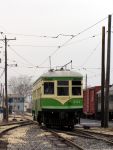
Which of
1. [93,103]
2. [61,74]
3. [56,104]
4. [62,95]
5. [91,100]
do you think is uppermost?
[61,74]

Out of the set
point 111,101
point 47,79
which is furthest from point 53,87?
point 111,101

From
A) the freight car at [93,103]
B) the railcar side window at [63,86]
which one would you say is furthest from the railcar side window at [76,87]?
the freight car at [93,103]

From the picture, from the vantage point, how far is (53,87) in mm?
28875

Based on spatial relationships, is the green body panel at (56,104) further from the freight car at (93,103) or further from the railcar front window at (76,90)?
the freight car at (93,103)

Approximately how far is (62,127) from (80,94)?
352cm

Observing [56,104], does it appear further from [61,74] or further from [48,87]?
[61,74]

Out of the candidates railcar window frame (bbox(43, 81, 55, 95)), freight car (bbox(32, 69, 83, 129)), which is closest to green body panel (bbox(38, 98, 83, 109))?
freight car (bbox(32, 69, 83, 129))

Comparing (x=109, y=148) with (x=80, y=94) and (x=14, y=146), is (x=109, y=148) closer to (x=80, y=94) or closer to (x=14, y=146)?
(x=14, y=146)

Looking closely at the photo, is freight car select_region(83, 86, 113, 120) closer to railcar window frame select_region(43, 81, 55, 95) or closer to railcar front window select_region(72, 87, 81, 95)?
railcar front window select_region(72, 87, 81, 95)

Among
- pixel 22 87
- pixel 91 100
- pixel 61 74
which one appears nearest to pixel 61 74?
pixel 61 74

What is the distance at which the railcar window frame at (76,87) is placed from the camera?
29.0 m

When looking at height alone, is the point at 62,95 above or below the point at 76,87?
below

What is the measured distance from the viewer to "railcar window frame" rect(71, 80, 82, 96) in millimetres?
28984

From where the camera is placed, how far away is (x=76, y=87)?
29094 millimetres
